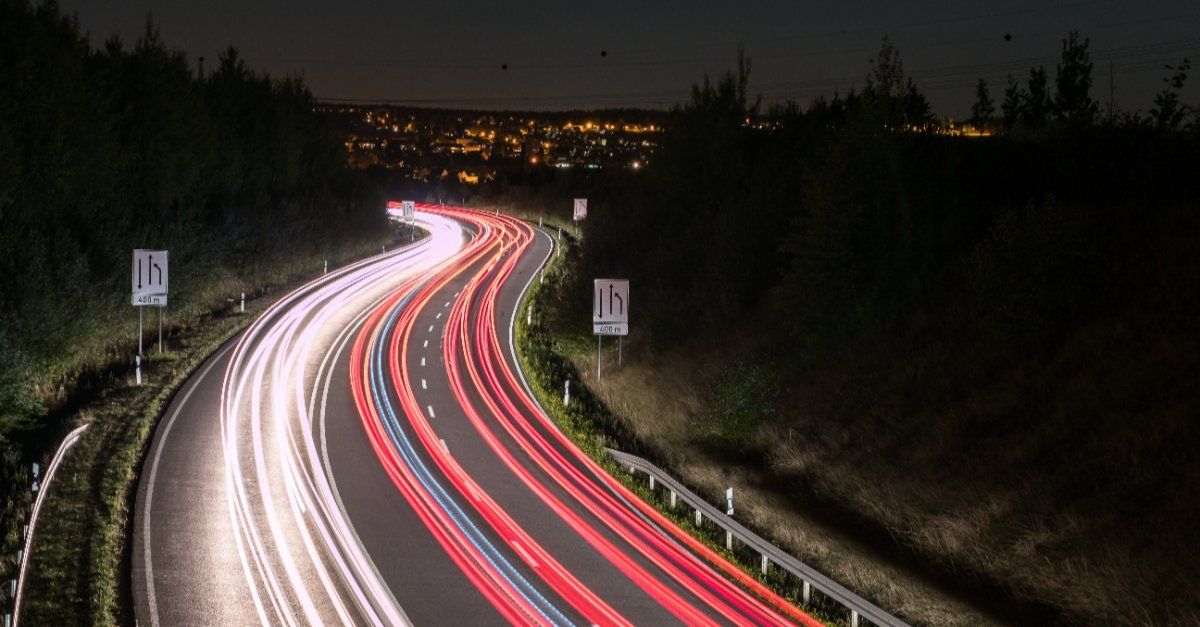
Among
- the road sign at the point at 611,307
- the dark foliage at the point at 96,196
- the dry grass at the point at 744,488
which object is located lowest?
the dry grass at the point at 744,488

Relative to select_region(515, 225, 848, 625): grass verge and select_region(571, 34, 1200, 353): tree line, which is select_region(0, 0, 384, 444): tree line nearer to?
select_region(515, 225, 848, 625): grass verge

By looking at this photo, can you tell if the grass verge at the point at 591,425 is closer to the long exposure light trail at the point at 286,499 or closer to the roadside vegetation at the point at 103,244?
the long exposure light trail at the point at 286,499

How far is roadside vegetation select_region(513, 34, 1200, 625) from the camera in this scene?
56.6 feet

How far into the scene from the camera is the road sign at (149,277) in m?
33.8

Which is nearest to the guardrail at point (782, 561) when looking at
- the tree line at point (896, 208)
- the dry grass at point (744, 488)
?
the dry grass at point (744, 488)

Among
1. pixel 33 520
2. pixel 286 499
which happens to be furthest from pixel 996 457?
pixel 33 520

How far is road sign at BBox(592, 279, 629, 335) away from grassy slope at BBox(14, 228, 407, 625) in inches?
517

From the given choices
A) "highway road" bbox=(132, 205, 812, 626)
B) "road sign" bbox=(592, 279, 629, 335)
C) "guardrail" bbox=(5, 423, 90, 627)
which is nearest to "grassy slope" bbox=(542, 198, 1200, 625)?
"highway road" bbox=(132, 205, 812, 626)

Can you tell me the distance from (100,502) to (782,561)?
43.4ft

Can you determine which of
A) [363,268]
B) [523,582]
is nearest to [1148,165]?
[523,582]

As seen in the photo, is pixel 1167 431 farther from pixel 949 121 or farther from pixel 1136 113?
pixel 949 121

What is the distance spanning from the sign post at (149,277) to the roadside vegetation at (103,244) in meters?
2.33

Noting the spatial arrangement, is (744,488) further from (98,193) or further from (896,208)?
(98,193)

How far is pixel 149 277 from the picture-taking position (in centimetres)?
3406
